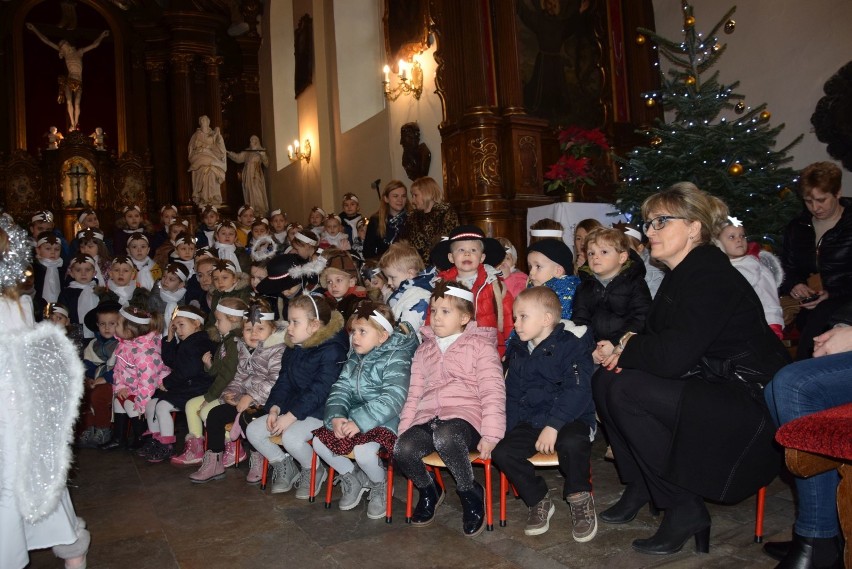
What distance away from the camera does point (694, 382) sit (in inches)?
106

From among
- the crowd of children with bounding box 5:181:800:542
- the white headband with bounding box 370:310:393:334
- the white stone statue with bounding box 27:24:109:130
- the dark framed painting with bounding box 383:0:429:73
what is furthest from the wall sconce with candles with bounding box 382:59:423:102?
the white stone statue with bounding box 27:24:109:130

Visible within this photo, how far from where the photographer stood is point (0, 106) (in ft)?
52.6

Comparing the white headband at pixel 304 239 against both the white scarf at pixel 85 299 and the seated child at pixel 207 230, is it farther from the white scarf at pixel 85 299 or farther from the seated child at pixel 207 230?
the seated child at pixel 207 230

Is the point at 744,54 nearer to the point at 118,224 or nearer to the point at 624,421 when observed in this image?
the point at 624,421

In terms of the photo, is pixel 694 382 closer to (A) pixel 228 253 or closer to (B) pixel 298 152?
(A) pixel 228 253

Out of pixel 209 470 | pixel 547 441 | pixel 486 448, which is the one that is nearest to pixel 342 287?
pixel 209 470

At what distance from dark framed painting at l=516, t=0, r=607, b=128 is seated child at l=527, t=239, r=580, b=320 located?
5.13 meters

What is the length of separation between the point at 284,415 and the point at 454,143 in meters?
5.39

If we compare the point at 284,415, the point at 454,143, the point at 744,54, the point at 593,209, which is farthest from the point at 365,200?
the point at 284,415

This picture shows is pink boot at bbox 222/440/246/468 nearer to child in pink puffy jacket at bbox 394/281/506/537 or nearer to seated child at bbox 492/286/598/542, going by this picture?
child in pink puffy jacket at bbox 394/281/506/537

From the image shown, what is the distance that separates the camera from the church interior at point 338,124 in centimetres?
320

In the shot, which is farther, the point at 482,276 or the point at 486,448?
the point at 482,276

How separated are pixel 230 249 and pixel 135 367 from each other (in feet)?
10.3

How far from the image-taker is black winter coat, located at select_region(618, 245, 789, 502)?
2637 mm
